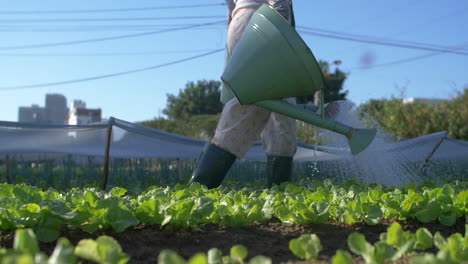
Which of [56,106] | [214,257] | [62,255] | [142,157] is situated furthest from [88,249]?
[56,106]

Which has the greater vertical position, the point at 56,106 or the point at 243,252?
the point at 56,106

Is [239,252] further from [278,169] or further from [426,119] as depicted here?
[426,119]

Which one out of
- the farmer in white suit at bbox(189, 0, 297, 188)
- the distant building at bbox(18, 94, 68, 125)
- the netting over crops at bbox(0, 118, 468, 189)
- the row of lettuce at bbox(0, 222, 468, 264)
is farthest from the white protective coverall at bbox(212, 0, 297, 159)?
the distant building at bbox(18, 94, 68, 125)

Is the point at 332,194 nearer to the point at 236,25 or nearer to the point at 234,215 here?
the point at 234,215

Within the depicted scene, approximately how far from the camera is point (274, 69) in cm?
227

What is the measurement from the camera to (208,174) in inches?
104

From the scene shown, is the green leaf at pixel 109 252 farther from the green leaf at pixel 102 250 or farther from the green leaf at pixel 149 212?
the green leaf at pixel 149 212

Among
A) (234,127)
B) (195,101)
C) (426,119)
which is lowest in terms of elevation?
(234,127)

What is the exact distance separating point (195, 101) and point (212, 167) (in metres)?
36.9

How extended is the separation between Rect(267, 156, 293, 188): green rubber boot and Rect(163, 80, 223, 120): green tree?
1268 inches

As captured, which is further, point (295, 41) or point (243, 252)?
point (295, 41)

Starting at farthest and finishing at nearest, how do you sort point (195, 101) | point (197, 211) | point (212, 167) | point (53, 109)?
1. point (53, 109)
2. point (195, 101)
3. point (212, 167)
4. point (197, 211)

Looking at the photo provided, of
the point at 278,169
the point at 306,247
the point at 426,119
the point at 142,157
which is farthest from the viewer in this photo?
the point at 426,119

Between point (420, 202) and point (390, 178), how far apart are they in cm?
119
